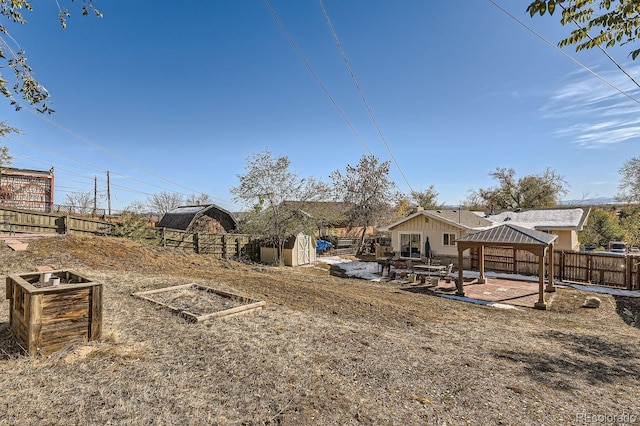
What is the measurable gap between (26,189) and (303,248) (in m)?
17.7

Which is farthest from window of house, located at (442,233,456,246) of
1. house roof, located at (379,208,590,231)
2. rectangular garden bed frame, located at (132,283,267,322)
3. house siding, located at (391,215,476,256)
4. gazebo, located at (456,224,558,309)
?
rectangular garden bed frame, located at (132,283,267,322)

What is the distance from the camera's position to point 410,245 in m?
19.7

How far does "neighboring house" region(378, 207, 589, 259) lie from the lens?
18109 mm

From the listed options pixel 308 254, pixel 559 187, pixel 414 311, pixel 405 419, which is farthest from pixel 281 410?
pixel 559 187

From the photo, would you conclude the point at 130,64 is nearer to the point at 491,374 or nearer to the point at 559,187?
the point at 491,374

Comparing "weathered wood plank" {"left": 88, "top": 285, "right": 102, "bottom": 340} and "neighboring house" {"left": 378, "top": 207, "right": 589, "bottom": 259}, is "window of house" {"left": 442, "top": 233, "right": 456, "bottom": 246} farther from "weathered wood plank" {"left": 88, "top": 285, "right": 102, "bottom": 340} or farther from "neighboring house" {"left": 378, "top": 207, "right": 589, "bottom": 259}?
"weathered wood plank" {"left": 88, "top": 285, "right": 102, "bottom": 340}

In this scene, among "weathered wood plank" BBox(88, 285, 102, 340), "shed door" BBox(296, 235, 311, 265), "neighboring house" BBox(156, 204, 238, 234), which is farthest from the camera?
"neighboring house" BBox(156, 204, 238, 234)

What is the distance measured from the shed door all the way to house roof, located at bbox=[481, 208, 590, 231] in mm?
12387

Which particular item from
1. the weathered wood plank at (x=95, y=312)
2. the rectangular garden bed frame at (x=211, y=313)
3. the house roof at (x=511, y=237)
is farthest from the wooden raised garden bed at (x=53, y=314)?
the house roof at (x=511, y=237)

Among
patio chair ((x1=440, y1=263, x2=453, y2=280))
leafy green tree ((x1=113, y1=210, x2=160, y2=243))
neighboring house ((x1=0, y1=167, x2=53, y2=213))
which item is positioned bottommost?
patio chair ((x1=440, y1=263, x2=453, y2=280))

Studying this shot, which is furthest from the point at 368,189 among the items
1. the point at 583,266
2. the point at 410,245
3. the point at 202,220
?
the point at 583,266

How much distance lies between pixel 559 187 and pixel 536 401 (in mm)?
39720

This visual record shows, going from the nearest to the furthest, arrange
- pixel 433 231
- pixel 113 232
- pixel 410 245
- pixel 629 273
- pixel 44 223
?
1. pixel 629 273
2. pixel 44 223
3. pixel 113 232
4. pixel 433 231
5. pixel 410 245

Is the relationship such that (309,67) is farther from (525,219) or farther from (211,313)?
(525,219)
